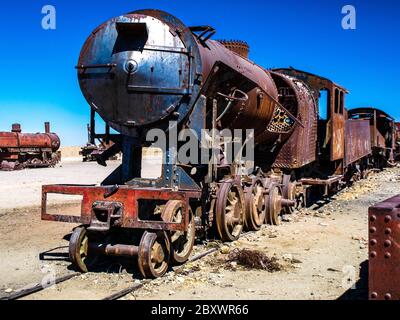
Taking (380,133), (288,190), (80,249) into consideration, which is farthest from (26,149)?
(80,249)

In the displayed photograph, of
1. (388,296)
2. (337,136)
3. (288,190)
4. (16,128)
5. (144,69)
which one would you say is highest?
(16,128)

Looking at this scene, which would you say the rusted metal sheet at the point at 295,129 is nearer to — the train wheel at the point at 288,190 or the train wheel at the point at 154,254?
the train wheel at the point at 288,190

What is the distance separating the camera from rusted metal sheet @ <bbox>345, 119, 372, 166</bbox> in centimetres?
1317

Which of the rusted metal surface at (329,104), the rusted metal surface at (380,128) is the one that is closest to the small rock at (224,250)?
the rusted metal surface at (329,104)

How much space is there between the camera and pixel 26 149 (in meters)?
27.6

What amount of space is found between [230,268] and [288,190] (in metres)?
4.38

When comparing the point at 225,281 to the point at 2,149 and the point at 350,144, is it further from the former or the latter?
the point at 2,149

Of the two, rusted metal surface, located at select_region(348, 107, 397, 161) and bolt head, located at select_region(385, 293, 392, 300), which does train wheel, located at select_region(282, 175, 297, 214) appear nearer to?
bolt head, located at select_region(385, 293, 392, 300)

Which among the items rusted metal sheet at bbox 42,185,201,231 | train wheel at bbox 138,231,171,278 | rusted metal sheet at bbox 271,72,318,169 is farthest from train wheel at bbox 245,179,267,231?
train wheel at bbox 138,231,171,278

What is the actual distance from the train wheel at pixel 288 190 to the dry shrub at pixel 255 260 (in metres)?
3.70

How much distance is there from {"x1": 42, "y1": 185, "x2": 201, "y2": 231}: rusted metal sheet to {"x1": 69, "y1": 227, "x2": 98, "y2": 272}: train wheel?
6.7 inches

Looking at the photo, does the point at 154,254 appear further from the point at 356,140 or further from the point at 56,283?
the point at 356,140

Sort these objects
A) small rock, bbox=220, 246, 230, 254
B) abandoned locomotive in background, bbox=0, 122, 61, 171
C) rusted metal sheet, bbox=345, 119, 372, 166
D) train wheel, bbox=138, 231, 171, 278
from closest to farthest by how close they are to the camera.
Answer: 1. train wheel, bbox=138, 231, 171, 278
2. small rock, bbox=220, 246, 230, 254
3. rusted metal sheet, bbox=345, 119, 372, 166
4. abandoned locomotive in background, bbox=0, 122, 61, 171
